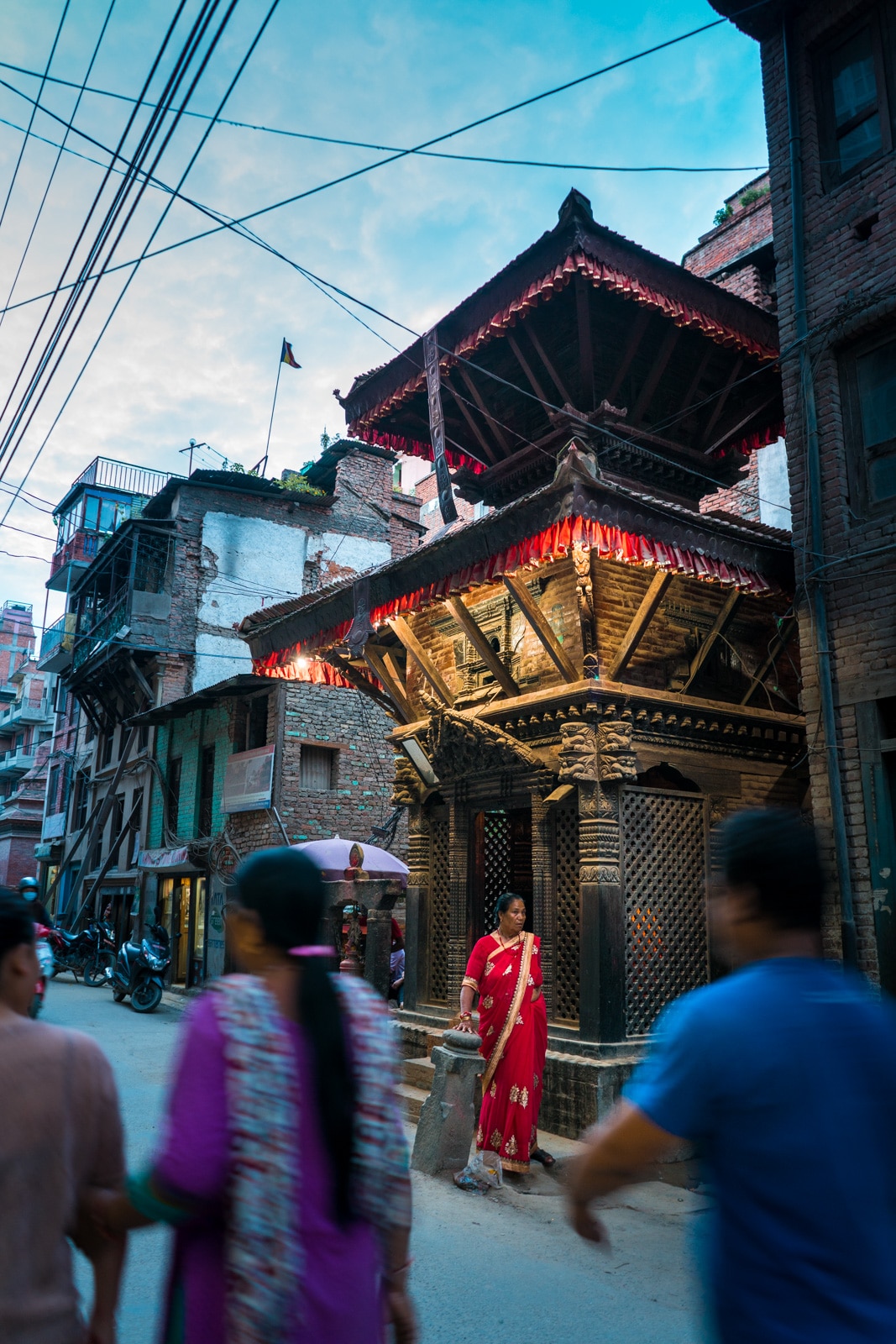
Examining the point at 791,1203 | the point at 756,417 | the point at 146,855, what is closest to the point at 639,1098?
the point at 791,1203

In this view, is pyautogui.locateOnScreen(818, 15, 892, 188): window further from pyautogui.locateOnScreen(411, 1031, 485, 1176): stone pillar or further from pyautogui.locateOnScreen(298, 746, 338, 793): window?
pyautogui.locateOnScreen(298, 746, 338, 793): window

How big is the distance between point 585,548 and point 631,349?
304 cm

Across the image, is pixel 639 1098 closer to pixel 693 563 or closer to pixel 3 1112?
pixel 3 1112

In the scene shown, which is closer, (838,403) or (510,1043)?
(510,1043)

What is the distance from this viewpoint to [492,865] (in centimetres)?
1263

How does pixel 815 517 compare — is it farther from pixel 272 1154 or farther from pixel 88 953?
pixel 88 953

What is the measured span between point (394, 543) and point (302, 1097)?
26.9 metres

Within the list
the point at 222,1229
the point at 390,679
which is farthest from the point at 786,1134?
the point at 390,679

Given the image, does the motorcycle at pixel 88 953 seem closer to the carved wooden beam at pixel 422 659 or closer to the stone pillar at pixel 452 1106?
the carved wooden beam at pixel 422 659

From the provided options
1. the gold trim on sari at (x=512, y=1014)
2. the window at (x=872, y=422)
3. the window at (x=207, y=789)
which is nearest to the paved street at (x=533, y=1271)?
the gold trim on sari at (x=512, y=1014)

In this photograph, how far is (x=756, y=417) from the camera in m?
12.2

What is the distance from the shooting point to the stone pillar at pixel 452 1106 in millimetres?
7273

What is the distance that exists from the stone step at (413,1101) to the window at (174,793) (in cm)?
1631

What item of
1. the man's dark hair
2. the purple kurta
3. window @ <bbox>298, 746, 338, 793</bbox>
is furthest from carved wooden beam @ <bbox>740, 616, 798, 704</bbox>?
window @ <bbox>298, 746, 338, 793</bbox>
